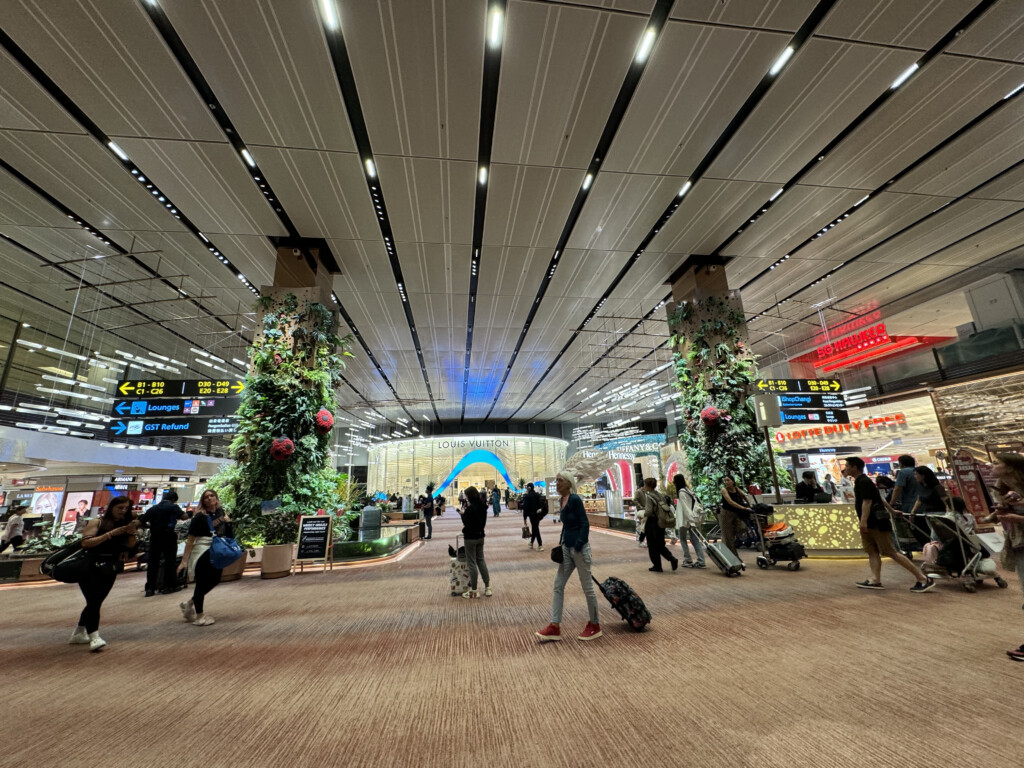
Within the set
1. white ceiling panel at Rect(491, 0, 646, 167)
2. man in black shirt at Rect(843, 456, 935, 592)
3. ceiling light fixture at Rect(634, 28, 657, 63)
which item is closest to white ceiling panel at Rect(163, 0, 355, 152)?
white ceiling panel at Rect(491, 0, 646, 167)

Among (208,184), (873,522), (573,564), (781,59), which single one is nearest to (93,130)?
(208,184)

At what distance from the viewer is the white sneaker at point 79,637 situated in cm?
A: 350

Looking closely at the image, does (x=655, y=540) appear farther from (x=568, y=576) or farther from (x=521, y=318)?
(x=521, y=318)

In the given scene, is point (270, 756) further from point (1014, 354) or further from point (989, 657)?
point (1014, 354)

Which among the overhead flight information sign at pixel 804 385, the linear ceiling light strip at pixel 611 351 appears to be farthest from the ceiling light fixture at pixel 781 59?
the overhead flight information sign at pixel 804 385

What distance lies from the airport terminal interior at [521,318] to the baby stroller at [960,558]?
0.03 m

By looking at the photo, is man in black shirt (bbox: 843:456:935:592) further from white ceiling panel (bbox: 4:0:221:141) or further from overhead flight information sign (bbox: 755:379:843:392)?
white ceiling panel (bbox: 4:0:221:141)

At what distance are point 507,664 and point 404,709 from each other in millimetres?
803

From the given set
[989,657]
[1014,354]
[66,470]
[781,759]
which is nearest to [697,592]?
[989,657]

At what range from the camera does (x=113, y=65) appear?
4.47m

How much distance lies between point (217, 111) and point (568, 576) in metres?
6.66

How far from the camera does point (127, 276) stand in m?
8.81

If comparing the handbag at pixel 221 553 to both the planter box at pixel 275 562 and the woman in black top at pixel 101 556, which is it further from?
the planter box at pixel 275 562

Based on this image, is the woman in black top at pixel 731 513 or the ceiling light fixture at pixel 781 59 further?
the woman in black top at pixel 731 513
